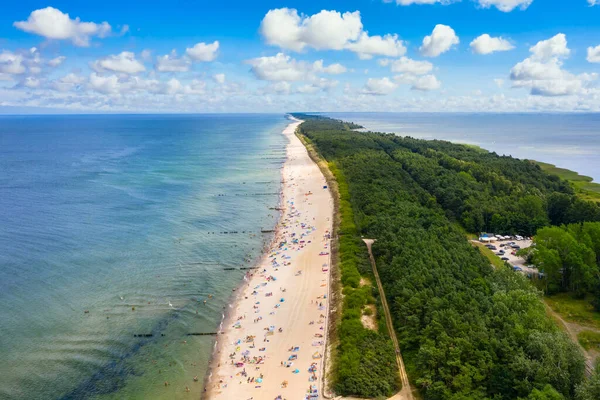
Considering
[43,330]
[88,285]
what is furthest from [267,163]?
[43,330]

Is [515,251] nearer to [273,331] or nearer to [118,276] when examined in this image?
[273,331]

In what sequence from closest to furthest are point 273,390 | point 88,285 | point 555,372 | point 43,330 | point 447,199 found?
1. point 555,372
2. point 273,390
3. point 43,330
4. point 88,285
5. point 447,199

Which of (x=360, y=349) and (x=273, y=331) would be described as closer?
(x=360, y=349)

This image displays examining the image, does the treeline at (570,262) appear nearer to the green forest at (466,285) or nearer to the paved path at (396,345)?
the green forest at (466,285)

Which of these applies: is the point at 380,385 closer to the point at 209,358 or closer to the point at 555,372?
the point at 555,372

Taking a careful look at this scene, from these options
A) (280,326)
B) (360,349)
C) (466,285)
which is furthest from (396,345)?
(280,326)

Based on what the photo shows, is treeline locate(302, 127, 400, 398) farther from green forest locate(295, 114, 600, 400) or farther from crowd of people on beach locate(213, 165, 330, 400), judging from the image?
crowd of people on beach locate(213, 165, 330, 400)

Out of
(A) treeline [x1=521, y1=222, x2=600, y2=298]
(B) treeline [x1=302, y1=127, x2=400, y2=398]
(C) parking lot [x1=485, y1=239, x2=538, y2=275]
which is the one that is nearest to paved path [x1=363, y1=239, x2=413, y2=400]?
(B) treeline [x1=302, y1=127, x2=400, y2=398]
